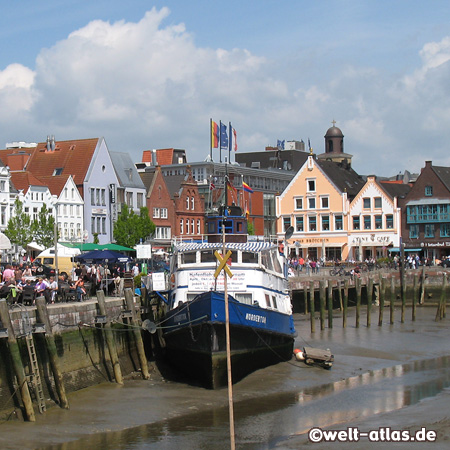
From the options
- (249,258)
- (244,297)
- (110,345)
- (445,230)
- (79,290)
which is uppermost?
(445,230)

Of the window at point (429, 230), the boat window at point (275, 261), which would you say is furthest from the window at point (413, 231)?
the boat window at point (275, 261)

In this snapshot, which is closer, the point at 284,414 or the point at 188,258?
the point at 284,414

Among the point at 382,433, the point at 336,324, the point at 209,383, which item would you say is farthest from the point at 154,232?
the point at 382,433

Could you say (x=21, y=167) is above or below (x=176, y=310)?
above

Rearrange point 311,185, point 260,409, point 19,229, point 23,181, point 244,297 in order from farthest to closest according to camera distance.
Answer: point 311,185, point 23,181, point 19,229, point 244,297, point 260,409

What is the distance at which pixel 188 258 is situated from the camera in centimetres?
3177

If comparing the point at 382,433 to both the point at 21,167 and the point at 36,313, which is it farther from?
the point at 21,167

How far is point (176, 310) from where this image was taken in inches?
1166

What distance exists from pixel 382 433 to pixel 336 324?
2671 centimetres

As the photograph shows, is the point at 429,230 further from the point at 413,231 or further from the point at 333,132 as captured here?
the point at 333,132

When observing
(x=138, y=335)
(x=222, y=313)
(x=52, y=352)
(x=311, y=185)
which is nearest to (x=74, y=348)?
(x=52, y=352)

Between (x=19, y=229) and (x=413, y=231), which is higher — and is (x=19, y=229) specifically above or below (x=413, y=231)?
above

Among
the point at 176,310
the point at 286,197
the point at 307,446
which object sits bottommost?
the point at 307,446

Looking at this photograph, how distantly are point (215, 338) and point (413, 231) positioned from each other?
6086cm
